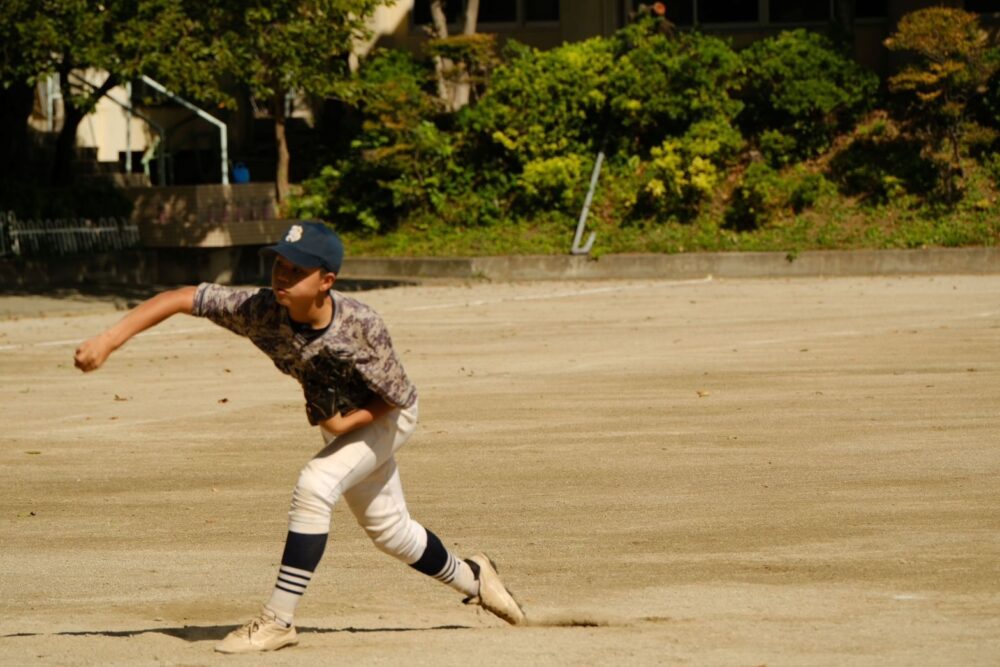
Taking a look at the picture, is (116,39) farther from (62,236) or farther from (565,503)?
(565,503)

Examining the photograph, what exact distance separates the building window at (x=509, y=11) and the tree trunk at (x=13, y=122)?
11.9m

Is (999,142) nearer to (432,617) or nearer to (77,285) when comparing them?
(77,285)

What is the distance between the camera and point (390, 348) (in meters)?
5.71

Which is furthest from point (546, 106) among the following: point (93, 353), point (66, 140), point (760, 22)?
point (93, 353)

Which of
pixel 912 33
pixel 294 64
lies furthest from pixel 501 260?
pixel 912 33

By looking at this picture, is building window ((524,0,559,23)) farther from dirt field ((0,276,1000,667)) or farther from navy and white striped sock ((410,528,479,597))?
navy and white striped sock ((410,528,479,597))

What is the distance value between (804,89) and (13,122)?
14391 mm

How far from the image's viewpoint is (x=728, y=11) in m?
35.7

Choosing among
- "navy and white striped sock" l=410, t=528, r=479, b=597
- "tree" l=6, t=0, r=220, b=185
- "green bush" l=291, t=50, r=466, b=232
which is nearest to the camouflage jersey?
"navy and white striped sock" l=410, t=528, r=479, b=597

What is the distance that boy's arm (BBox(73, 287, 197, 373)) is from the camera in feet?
17.5

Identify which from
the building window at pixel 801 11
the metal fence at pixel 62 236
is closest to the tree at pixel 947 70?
the building window at pixel 801 11

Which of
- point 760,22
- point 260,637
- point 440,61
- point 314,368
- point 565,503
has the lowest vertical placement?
point 565,503

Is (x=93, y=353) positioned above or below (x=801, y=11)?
below

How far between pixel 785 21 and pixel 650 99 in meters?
4.78
